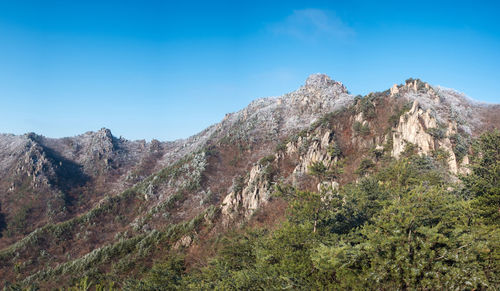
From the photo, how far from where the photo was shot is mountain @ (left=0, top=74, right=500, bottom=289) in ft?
183

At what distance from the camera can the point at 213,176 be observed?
95062 millimetres

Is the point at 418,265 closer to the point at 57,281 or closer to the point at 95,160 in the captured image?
the point at 57,281

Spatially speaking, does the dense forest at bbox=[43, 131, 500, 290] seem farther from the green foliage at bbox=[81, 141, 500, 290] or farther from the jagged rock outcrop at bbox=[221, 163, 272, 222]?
the jagged rock outcrop at bbox=[221, 163, 272, 222]

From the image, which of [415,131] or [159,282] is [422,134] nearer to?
[415,131]

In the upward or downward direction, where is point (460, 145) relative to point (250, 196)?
upward

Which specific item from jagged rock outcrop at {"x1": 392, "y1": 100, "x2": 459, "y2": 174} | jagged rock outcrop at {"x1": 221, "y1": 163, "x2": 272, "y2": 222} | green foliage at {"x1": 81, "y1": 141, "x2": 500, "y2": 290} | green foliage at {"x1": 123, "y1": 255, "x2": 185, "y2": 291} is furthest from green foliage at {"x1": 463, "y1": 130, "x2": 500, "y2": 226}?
jagged rock outcrop at {"x1": 221, "y1": 163, "x2": 272, "y2": 222}

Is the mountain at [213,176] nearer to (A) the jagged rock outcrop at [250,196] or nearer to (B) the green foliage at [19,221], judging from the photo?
(A) the jagged rock outcrop at [250,196]

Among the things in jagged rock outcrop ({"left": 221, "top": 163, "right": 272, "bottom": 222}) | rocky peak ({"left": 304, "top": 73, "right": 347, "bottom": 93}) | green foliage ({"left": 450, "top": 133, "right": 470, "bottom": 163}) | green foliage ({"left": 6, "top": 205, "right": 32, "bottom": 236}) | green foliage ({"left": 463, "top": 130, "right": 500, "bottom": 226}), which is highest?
rocky peak ({"left": 304, "top": 73, "right": 347, "bottom": 93})

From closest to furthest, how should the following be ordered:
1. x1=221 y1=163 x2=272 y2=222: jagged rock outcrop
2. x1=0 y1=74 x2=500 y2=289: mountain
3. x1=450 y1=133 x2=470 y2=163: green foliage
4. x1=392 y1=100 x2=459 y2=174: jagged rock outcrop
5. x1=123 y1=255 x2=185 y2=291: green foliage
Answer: x1=123 y1=255 x2=185 y2=291: green foliage
x1=450 y1=133 x2=470 y2=163: green foliage
x1=392 y1=100 x2=459 y2=174: jagged rock outcrop
x1=0 y1=74 x2=500 y2=289: mountain
x1=221 y1=163 x2=272 y2=222: jagged rock outcrop

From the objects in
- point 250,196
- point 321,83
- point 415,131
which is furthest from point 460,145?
point 321,83

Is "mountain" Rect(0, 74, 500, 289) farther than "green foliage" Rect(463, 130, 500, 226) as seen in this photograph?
Yes

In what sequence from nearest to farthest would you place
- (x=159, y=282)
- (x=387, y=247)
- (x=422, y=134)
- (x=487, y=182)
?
(x=387, y=247) → (x=487, y=182) → (x=159, y=282) → (x=422, y=134)

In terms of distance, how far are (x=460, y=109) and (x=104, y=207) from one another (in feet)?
382

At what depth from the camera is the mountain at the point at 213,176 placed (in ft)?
183
